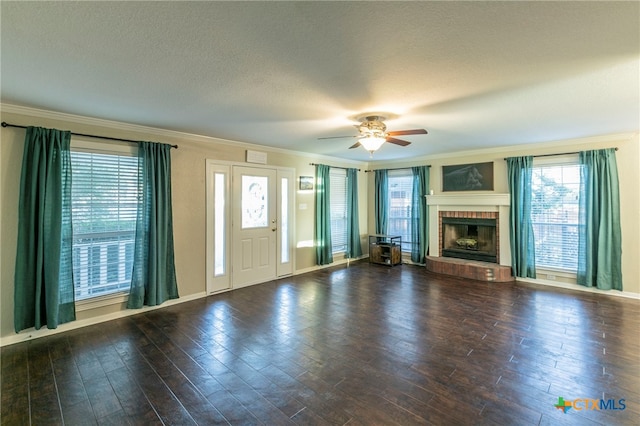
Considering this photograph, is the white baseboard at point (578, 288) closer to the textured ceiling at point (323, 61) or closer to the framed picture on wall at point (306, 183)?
the textured ceiling at point (323, 61)

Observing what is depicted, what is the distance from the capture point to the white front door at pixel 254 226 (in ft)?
16.5

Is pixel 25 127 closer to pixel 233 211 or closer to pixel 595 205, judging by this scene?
pixel 233 211

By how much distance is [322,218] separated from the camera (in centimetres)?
630

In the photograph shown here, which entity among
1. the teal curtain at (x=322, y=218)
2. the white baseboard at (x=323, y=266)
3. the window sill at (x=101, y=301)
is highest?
the teal curtain at (x=322, y=218)

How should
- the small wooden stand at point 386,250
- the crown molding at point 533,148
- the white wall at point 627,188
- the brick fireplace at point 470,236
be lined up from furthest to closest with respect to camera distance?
the small wooden stand at point 386,250 < the brick fireplace at point 470,236 < the crown molding at point 533,148 < the white wall at point 627,188

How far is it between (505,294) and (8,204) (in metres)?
6.42

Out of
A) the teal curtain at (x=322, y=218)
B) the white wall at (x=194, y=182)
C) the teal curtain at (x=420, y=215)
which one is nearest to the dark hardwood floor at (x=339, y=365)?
the white wall at (x=194, y=182)

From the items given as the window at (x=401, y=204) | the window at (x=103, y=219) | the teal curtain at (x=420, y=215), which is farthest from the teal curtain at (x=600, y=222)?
the window at (x=103, y=219)

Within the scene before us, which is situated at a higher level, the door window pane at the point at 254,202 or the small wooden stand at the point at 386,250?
the door window pane at the point at 254,202

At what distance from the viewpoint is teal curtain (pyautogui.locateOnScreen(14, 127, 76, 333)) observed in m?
3.08

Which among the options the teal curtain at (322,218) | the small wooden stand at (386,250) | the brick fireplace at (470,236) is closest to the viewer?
the brick fireplace at (470,236)

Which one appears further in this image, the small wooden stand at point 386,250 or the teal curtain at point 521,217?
the small wooden stand at point 386,250

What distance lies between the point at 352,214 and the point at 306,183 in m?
1.54

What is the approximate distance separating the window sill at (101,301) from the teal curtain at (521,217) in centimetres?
620
